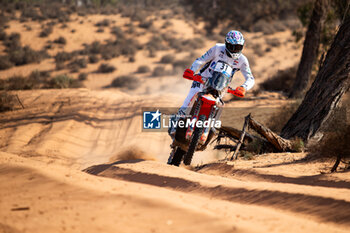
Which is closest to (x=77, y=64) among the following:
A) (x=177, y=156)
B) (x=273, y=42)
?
(x=273, y=42)

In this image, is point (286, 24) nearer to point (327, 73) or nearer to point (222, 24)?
point (222, 24)

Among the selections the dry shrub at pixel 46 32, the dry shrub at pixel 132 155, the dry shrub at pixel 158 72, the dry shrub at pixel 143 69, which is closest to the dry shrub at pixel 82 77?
→ the dry shrub at pixel 143 69

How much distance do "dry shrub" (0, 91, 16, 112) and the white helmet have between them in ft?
30.4

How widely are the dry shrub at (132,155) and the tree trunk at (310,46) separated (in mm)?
8219

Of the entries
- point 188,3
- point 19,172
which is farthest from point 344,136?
point 188,3

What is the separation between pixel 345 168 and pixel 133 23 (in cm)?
3361

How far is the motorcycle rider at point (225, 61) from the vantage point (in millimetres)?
6273

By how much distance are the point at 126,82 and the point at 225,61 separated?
55.1 ft

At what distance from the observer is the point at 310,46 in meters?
14.9

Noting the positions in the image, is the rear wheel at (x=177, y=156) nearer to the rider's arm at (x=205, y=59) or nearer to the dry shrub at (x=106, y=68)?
the rider's arm at (x=205, y=59)

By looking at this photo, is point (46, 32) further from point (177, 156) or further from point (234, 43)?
point (234, 43)

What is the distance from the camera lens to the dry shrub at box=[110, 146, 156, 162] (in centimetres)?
865

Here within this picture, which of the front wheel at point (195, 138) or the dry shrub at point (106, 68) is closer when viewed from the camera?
the front wheel at point (195, 138)

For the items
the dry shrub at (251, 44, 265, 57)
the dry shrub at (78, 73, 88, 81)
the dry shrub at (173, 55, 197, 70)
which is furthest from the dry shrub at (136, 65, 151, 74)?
the dry shrub at (251, 44, 265, 57)
